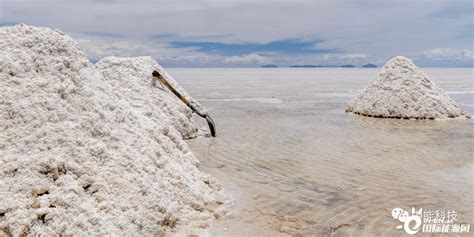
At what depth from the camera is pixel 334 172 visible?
6984 mm

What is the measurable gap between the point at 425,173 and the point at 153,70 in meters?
6.66

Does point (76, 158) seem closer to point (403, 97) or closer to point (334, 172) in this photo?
point (334, 172)

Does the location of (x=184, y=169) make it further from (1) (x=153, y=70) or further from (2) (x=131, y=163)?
(1) (x=153, y=70)

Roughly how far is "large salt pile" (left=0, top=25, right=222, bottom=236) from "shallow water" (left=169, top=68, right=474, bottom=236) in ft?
2.37

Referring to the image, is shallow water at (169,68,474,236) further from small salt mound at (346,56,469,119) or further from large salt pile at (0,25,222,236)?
small salt mound at (346,56,469,119)

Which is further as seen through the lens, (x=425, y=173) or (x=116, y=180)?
(x=425, y=173)

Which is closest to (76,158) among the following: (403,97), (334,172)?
(334,172)

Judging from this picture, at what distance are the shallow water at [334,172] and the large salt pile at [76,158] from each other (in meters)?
0.72

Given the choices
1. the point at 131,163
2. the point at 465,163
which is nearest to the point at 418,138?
the point at 465,163

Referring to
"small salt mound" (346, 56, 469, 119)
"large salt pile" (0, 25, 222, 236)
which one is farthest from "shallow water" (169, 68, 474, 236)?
"small salt mound" (346, 56, 469, 119)

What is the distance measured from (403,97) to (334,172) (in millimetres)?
7893

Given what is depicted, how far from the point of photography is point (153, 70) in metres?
10.4

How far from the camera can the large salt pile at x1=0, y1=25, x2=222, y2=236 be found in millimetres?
3893

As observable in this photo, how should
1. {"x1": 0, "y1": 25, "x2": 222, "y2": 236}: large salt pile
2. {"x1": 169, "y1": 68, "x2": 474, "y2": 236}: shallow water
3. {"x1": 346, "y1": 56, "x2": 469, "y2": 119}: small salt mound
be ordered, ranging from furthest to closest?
{"x1": 346, "y1": 56, "x2": 469, "y2": 119}: small salt mound, {"x1": 169, "y1": 68, "x2": 474, "y2": 236}: shallow water, {"x1": 0, "y1": 25, "x2": 222, "y2": 236}: large salt pile
